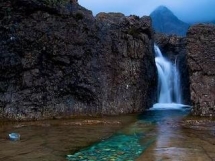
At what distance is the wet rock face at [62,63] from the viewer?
20.1 metres

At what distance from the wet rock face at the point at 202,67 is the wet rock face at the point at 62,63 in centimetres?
429

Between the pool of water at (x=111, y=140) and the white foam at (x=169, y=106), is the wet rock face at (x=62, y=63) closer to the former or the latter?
the pool of water at (x=111, y=140)

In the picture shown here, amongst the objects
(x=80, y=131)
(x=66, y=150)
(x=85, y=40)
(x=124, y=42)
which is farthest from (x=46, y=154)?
(x=124, y=42)

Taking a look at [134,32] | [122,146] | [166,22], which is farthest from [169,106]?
[166,22]

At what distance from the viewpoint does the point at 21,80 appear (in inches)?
799

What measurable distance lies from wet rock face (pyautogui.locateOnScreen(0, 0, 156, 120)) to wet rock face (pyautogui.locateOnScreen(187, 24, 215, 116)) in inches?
169

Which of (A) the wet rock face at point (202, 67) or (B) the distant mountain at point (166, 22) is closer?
(A) the wet rock face at point (202, 67)

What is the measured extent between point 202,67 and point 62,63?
9.25 meters

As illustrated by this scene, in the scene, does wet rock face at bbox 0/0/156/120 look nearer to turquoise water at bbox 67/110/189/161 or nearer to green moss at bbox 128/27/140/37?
green moss at bbox 128/27/140/37

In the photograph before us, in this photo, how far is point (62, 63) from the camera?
2119 centimetres

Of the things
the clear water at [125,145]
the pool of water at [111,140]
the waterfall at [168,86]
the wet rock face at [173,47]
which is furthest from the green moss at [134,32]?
the wet rock face at [173,47]

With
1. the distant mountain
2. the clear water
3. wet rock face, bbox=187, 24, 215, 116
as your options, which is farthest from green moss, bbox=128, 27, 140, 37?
the distant mountain

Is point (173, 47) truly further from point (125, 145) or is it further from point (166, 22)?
point (166, 22)

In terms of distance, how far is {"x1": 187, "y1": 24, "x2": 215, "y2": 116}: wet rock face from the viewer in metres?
21.3
